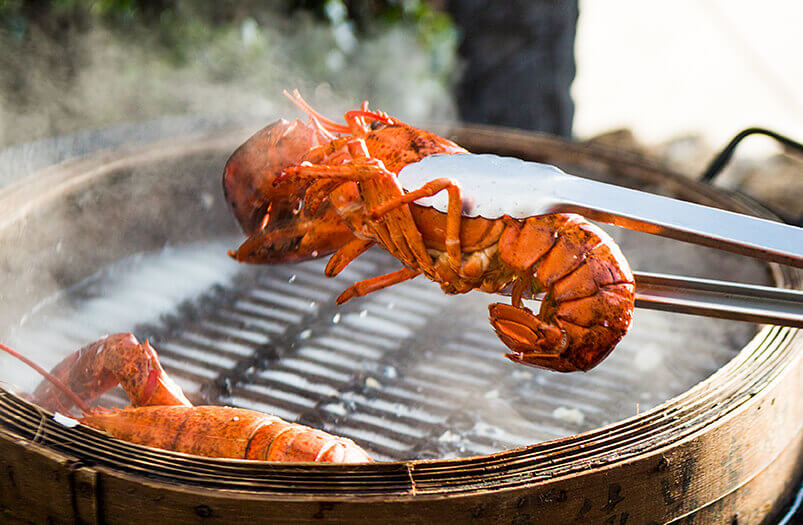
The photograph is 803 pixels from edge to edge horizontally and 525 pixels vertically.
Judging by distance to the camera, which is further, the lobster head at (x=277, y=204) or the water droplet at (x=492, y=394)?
the water droplet at (x=492, y=394)

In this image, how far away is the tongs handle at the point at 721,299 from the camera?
7.01ft

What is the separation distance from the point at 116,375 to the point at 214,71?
5275 millimetres

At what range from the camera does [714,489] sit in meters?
2.29

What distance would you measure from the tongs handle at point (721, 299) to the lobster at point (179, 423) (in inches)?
40.0

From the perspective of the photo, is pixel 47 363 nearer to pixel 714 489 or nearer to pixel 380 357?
pixel 380 357

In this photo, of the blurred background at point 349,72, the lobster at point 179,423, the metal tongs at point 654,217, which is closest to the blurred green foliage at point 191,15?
the blurred background at point 349,72

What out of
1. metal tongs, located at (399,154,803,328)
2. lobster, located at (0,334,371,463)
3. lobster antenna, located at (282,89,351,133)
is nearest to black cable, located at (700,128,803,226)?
metal tongs, located at (399,154,803,328)

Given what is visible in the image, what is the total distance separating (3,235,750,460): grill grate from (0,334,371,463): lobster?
465 mm

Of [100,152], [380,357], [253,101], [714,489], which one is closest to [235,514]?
[714,489]

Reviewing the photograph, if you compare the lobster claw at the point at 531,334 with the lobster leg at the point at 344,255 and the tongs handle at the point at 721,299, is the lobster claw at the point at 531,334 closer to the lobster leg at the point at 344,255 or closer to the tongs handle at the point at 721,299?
the tongs handle at the point at 721,299

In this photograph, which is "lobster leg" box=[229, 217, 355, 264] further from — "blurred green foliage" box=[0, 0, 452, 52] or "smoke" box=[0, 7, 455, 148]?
"blurred green foliage" box=[0, 0, 452, 52]

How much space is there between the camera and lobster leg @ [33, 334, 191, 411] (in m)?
2.60

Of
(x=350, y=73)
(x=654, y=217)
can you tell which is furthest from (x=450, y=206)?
(x=350, y=73)

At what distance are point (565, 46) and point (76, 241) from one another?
444 cm
